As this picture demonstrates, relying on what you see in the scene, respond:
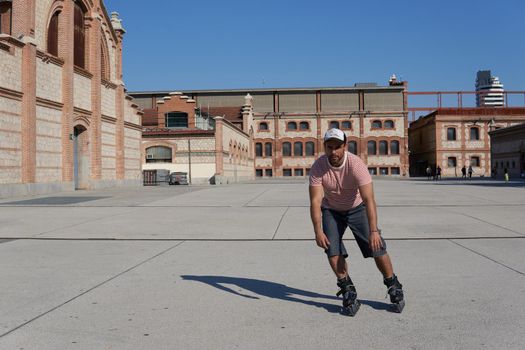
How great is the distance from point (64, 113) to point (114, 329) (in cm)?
2180

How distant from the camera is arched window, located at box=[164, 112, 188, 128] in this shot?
4700cm

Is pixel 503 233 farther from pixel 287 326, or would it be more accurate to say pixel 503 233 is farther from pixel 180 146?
pixel 180 146

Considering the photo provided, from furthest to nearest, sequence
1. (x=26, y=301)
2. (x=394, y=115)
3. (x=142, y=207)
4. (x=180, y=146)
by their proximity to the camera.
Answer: (x=394, y=115) → (x=180, y=146) → (x=142, y=207) → (x=26, y=301)

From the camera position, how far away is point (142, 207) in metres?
14.7

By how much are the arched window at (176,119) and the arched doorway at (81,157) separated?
21.3 metres

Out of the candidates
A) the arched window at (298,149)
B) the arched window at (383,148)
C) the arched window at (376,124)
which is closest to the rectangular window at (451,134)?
the arched window at (383,148)

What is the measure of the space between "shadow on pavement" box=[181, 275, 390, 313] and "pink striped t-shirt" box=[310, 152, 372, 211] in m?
0.91

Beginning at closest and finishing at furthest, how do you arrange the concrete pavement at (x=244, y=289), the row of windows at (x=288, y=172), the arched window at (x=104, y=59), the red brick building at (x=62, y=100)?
1. the concrete pavement at (x=244, y=289)
2. the red brick building at (x=62, y=100)
3. the arched window at (x=104, y=59)
4. the row of windows at (x=288, y=172)

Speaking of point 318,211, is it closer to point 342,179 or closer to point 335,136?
point 342,179

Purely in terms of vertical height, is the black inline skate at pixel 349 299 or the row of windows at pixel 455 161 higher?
the row of windows at pixel 455 161

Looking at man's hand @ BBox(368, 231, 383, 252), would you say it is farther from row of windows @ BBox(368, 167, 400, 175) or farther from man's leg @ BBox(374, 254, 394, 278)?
row of windows @ BBox(368, 167, 400, 175)

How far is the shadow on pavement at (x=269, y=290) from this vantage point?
416 centimetres

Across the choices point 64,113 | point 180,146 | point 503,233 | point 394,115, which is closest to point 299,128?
point 394,115

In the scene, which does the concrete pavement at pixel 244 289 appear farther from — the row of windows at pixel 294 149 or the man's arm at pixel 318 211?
the row of windows at pixel 294 149
